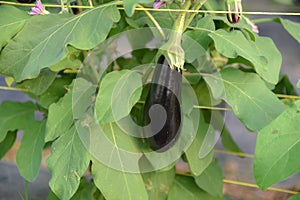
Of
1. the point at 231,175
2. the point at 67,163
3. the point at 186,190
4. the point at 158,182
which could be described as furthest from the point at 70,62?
the point at 231,175

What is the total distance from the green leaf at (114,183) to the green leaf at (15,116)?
13.5 inches

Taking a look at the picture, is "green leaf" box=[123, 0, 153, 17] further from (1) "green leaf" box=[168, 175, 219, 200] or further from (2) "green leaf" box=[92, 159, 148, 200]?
(1) "green leaf" box=[168, 175, 219, 200]

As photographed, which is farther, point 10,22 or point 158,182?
point 158,182

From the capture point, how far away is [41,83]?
133 cm

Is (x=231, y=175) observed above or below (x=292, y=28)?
below

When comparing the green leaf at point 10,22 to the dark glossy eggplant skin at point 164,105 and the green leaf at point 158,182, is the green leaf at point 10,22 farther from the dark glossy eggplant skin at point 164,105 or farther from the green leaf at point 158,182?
the green leaf at point 158,182

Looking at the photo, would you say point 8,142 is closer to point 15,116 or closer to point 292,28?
point 15,116

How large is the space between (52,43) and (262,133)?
1.55 feet

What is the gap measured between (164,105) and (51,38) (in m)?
0.28

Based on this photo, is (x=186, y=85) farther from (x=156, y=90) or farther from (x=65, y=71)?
(x=65, y=71)

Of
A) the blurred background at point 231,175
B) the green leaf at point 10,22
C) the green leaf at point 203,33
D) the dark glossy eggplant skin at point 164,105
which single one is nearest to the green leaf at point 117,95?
the dark glossy eggplant skin at point 164,105

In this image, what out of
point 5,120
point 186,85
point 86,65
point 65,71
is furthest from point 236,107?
point 5,120

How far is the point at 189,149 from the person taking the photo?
131 centimetres

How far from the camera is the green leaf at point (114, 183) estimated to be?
1195 mm
